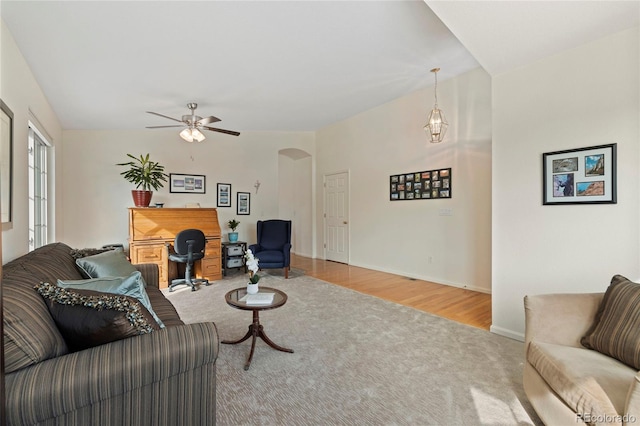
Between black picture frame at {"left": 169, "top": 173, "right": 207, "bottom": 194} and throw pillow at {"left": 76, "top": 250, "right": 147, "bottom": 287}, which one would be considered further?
Answer: black picture frame at {"left": 169, "top": 173, "right": 207, "bottom": 194}

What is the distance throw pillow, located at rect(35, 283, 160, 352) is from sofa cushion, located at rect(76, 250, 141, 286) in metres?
0.99

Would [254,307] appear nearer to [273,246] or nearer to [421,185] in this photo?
[273,246]

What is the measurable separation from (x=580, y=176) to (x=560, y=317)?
1.19m

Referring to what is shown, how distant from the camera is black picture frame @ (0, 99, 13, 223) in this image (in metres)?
2.02

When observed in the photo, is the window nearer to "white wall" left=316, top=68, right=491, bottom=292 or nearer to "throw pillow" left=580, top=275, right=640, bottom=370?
"white wall" left=316, top=68, right=491, bottom=292

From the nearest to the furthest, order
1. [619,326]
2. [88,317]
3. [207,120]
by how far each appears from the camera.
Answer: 1. [88,317]
2. [619,326]
3. [207,120]

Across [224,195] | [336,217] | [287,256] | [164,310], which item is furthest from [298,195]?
[164,310]

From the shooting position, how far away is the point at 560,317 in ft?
5.38

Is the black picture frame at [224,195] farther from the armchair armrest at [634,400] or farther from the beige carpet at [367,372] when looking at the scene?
the armchair armrest at [634,400]

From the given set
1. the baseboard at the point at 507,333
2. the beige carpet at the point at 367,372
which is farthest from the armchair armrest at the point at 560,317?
the baseboard at the point at 507,333

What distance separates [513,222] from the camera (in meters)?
2.56

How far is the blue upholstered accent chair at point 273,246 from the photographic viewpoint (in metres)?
4.73

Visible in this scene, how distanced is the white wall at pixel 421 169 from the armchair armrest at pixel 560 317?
226cm

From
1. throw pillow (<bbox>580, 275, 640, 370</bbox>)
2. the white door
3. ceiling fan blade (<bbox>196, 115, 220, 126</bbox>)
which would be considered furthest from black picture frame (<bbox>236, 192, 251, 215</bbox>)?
throw pillow (<bbox>580, 275, 640, 370</bbox>)
